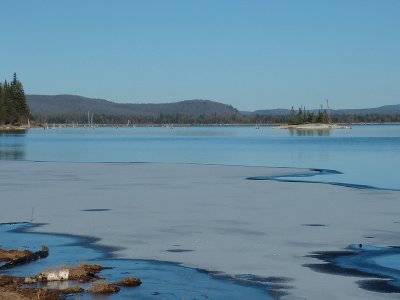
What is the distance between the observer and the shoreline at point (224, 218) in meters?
16.3

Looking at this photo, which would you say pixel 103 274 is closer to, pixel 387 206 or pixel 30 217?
pixel 30 217

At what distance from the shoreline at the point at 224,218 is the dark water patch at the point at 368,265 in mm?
378

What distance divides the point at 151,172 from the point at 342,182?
1338 cm

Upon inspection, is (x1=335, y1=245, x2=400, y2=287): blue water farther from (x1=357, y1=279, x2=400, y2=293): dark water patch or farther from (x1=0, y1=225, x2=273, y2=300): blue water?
(x1=0, y1=225, x2=273, y2=300): blue water

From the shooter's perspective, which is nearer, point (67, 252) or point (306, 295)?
point (306, 295)

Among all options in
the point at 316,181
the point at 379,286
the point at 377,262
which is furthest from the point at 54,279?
the point at 316,181

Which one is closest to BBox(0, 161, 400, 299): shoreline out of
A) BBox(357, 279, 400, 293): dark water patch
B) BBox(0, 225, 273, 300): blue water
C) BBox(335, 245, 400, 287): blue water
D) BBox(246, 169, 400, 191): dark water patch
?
BBox(357, 279, 400, 293): dark water patch

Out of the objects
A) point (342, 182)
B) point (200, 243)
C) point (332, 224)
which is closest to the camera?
point (200, 243)

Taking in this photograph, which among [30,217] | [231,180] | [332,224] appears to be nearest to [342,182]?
[231,180]

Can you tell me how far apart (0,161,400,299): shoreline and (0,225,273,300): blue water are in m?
0.63

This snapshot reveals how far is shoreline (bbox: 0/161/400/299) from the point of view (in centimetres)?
1633

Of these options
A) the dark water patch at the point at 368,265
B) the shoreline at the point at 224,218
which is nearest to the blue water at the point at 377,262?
the dark water patch at the point at 368,265

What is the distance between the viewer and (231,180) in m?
39.3

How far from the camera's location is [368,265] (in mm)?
15820
